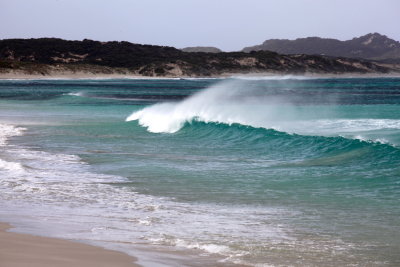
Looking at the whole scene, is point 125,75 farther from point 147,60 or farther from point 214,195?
point 214,195

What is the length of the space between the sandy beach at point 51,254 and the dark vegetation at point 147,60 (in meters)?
130

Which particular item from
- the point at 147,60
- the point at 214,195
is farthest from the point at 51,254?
the point at 147,60

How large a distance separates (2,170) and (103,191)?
3.17m

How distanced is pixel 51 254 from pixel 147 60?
515 ft

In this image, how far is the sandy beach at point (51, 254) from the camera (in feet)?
22.7

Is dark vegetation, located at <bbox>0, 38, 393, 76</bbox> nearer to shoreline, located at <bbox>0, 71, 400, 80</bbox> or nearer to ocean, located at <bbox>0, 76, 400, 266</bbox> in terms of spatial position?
shoreline, located at <bbox>0, 71, 400, 80</bbox>

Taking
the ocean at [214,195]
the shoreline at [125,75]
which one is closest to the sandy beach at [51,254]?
the ocean at [214,195]

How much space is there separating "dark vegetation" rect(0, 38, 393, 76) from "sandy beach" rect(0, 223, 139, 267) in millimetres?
130455

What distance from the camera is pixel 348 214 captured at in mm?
9711

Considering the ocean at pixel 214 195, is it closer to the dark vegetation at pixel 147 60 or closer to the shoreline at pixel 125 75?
the shoreline at pixel 125 75

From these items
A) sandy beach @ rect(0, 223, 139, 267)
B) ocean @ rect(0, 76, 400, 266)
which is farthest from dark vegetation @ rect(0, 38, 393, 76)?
sandy beach @ rect(0, 223, 139, 267)

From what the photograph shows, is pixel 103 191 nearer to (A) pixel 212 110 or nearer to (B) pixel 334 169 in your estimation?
(B) pixel 334 169

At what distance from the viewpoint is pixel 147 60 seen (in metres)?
163

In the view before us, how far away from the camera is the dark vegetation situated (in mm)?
154625
